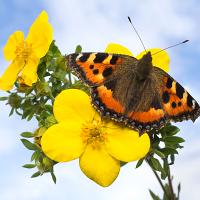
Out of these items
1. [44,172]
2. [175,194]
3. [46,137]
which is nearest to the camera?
[46,137]

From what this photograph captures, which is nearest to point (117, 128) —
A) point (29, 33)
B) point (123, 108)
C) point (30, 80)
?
point (123, 108)

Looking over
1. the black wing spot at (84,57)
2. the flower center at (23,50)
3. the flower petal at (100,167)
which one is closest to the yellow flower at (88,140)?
the flower petal at (100,167)

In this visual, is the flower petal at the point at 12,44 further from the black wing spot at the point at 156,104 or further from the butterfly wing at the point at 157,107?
the black wing spot at the point at 156,104

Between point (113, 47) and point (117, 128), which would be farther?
point (113, 47)

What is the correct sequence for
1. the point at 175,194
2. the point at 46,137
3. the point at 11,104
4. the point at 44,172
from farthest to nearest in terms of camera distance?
the point at 175,194 → the point at 11,104 → the point at 44,172 → the point at 46,137

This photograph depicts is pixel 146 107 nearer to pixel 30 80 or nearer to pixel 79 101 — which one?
pixel 79 101

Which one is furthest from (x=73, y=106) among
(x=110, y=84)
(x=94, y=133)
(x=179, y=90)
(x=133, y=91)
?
(x=179, y=90)
